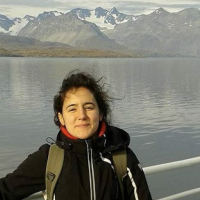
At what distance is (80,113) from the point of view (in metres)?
2.29

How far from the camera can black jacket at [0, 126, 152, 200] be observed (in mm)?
2168

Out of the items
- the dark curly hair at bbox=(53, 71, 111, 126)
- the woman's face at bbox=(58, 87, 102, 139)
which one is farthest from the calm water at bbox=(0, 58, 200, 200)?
the woman's face at bbox=(58, 87, 102, 139)

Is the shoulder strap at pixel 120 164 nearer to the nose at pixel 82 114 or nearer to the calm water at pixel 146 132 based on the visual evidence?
the nose at pixel 82 114

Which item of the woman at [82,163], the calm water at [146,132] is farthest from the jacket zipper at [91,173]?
the calm water at [146,132]

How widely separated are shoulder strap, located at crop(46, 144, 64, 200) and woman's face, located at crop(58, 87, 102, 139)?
0.16 metres

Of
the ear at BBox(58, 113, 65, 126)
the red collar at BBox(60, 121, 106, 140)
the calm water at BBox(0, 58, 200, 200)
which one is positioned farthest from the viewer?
the calm water at BBox(0, 58, 200, 200)

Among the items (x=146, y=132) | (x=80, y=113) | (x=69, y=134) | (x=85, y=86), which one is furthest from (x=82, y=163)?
(x=146, y=132)

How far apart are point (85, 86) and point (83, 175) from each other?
21.8 inches

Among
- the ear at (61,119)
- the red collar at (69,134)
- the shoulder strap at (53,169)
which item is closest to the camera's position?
the shoulder strap at (53,169)

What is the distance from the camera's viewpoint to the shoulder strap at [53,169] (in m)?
2.15

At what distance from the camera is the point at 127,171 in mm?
2232

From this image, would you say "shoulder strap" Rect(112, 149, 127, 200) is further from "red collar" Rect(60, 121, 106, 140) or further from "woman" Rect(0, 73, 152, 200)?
"red collar" Rect(60, 121, 106, 140)

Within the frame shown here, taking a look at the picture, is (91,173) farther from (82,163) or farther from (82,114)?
(82,114)

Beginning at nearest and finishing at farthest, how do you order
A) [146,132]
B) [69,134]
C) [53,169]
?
[53,169] < [69,134] < [146,132]
